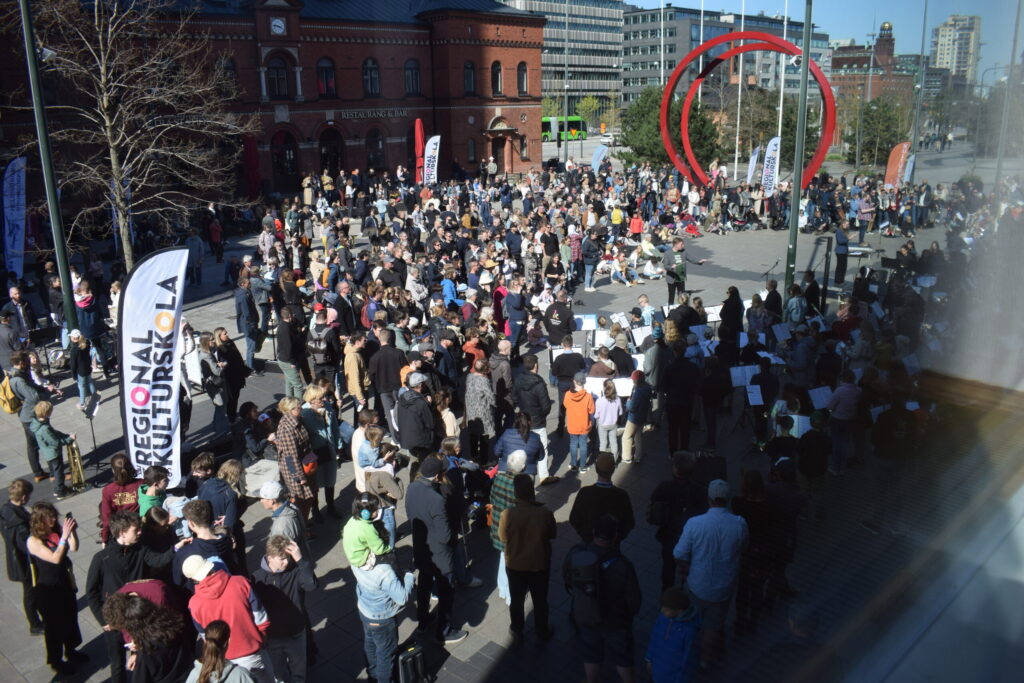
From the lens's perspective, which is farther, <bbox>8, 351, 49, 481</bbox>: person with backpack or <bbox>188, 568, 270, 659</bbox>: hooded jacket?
<bbox>8, 351, 49, 481</bbox>: person with backpack

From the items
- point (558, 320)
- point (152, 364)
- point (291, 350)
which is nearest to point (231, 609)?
point (152, 364)

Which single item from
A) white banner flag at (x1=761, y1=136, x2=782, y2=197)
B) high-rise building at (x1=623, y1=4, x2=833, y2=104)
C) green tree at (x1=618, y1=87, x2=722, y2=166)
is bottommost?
white banner flag at (x1=761, y1=136, x2=782, y2=197)

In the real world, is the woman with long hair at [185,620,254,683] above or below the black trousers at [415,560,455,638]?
above

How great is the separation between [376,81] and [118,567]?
40996 millimetres

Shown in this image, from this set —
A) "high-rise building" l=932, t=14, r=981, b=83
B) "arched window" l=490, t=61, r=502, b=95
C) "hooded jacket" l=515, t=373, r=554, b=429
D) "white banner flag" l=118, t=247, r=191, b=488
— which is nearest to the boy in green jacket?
"white banner flag" l=118, t=247, r=191, b=488

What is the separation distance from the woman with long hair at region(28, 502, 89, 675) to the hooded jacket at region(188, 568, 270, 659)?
5.81ft

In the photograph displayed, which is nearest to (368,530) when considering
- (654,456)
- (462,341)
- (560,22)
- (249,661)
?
(249,661)

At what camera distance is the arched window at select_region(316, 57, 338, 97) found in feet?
132

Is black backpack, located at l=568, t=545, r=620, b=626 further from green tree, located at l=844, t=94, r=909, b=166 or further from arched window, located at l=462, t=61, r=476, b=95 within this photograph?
arched window, located at l=462, t=61, r=476, b=95

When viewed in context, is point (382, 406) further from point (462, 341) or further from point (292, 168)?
point (292, 168)

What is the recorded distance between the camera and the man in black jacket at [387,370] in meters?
10.4

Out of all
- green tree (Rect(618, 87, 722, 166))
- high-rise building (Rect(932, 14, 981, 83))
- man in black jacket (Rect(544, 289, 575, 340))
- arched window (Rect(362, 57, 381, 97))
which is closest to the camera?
high-rise building (Rect(932, 14, 981, 83))

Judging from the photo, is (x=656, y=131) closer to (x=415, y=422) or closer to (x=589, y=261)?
(x=589, y=261)

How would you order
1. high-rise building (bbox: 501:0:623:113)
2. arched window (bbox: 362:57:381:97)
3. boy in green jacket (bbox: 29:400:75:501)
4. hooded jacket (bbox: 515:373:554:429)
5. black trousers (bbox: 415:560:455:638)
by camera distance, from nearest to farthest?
black trousers (bbox: 415:560:455:638) < boy in green jacket (bbox: 29:400:75:501) < hooded jacket (bbox: 515:373:554:429) < arched window (bbox: 362:57:381:97) < high-rise building (bbox: 501:0:623:113)
